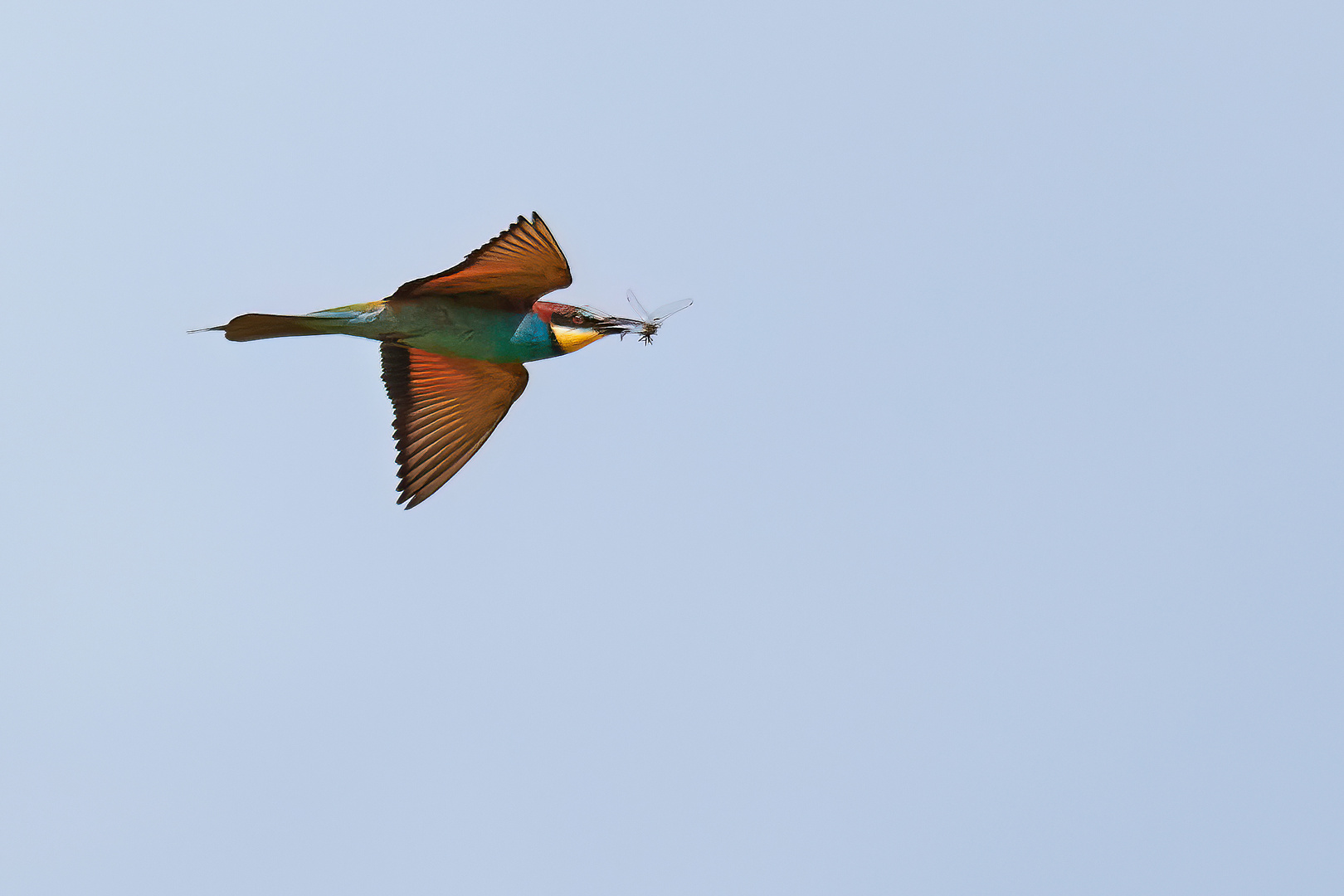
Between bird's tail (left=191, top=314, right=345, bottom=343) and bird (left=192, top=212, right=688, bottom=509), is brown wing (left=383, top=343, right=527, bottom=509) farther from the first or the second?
bird's tail (left=191, top=314, right=345, bottom=343)

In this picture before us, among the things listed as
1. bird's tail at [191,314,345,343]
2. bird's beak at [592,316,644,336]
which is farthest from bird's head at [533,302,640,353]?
bird's tail at [191,314,345,343]

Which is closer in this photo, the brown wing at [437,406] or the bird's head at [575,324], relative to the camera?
the bird's head at [575,324]

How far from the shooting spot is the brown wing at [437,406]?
10211 millimetres

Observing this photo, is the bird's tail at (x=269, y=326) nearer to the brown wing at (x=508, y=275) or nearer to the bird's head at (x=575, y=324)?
the brown wing at (x=508, y=275)

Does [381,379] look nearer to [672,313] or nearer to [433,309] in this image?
[433,309]

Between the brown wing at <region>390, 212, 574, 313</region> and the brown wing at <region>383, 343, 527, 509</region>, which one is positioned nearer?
the brown wing at <region>390, 212, 574, 313</region>

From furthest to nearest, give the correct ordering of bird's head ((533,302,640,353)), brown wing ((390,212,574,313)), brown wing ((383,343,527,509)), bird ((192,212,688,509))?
1. brown wing ((383,343,527,509))
2. bird's head ((533,302,640,353))
3. bird ((192,212,688,509))
4. brown wing ((390,212,574,313))

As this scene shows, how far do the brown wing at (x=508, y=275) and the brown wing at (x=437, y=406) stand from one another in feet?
2.64

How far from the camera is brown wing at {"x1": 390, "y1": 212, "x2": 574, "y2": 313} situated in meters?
8.94

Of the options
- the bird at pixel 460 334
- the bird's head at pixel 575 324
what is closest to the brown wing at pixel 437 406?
the bird at pixel 460 334

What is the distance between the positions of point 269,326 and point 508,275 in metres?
1.40

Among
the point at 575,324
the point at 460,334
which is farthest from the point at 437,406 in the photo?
the point at 575,324

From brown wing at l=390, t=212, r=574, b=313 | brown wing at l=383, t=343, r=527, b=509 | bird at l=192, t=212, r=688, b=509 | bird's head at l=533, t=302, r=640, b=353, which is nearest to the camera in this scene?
brown wing at l=390, t=212, r=574, b=313

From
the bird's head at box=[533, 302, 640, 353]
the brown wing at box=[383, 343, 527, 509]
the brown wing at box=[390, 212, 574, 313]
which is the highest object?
the brown wing at box=[390, 212, 574, 313]
